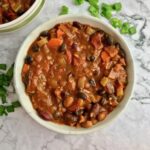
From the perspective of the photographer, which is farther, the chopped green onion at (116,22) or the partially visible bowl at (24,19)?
the chopped green onion at (116,22)

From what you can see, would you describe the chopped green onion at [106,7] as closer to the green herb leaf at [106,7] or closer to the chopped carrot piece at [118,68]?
the green herb leaf at [106,7]

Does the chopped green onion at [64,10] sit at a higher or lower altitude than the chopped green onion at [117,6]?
lower

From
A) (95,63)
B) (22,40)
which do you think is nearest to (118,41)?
(95,63)

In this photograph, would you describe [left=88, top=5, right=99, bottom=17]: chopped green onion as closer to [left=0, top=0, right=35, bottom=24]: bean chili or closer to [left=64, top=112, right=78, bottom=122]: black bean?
[left=0, top=0, right=35, bottom=24]: bean chili

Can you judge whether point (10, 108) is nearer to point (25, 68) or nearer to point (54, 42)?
point (25, 68)

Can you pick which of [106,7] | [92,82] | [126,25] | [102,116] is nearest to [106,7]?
[106,7]

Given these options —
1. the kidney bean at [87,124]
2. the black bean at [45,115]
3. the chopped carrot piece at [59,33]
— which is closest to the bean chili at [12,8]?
the chopped carrot piece at [59,33]

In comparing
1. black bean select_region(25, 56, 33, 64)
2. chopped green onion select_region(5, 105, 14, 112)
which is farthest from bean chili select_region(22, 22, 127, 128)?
chopped green onion select_region(5, 105, 14, 112)
